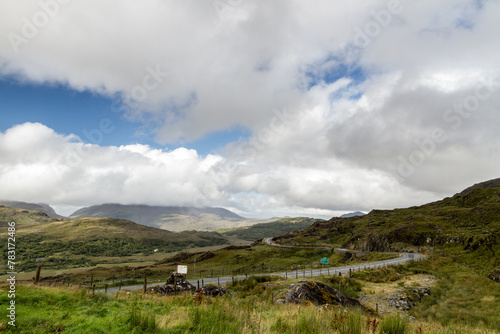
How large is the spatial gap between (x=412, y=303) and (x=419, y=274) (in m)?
16.4

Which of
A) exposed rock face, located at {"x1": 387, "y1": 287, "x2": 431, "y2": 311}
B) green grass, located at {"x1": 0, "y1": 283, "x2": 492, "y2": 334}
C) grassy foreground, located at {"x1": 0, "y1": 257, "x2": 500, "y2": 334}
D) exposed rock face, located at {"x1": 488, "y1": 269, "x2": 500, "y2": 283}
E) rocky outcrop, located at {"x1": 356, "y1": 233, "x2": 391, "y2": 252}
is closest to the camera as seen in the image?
green grass, located at {"x1": 0, "y1": 283, "x2": 492, "y2": 334}

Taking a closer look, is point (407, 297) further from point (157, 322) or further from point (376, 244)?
point (376, 244)

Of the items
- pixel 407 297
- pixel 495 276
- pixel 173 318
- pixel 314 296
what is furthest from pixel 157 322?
pixel 495 276

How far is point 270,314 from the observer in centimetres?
1104

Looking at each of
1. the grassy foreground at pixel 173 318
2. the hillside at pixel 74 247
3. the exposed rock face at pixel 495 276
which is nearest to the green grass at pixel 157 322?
the grassy foreground at pixel 173 318

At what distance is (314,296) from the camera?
679 inches

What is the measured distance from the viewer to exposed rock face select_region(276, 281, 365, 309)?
16375mm

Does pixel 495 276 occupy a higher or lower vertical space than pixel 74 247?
higher

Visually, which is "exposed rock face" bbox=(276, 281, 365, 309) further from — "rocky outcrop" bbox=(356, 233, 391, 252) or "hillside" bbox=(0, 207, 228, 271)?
"hillside" bbox=(0, 207, 228, 271)

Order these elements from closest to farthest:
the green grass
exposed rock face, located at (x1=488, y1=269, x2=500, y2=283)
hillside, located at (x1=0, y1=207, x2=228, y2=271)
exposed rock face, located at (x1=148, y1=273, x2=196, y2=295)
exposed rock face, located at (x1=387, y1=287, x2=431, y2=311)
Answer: the green grass, exposed rock face, located at (x1=148, y1=273, x2=196, y2=295), exposed rock face, located at (x1=387, y1=287, x2=431, y2=311), exposed rock face, located at (x1=488, y1=269, x2=500, y2=283), hillside, located at (x1=0, y1=207, x2=228, y2=271)

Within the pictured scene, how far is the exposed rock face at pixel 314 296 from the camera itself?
1638 centimetres

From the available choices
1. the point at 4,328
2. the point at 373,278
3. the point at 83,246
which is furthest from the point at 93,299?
the point at 83,246

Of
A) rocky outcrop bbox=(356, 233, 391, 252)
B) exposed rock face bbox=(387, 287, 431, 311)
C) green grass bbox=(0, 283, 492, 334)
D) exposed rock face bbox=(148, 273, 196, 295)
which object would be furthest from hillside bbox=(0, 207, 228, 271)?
exposed rock face bbox=(387, 287, 431, 311)

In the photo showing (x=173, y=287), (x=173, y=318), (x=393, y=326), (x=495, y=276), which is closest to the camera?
(x=173, y=318)
